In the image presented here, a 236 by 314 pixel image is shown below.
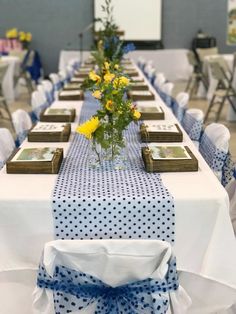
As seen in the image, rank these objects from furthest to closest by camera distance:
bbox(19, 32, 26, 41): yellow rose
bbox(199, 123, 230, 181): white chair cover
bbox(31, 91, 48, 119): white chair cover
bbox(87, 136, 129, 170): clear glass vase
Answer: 1. bbox(19, 32, 26, 41): yellow rose
2. bbox(31, 91, 48, 119): white chair cover
3. bbox(199, 123, 230, 181): white chair cover
4. bbox(87, 136, 129, 170): clear glass vase

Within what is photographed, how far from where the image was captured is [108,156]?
2.06 metres

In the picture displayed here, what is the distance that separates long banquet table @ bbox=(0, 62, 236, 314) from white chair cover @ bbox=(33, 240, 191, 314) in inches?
12.9

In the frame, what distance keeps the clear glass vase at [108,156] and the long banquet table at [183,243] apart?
345 millimetres

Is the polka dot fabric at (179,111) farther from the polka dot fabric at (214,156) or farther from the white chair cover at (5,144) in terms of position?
the white chair cover at (5,144)

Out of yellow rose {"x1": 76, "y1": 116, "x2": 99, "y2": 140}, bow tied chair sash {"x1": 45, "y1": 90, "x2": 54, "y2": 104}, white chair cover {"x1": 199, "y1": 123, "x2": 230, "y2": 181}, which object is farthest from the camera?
bow tied chair sash {"x1": 45, "y1": 90, "x2": 54, "y2": 104}

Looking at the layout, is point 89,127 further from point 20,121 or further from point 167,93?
point 167,93

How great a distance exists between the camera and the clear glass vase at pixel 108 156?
6.57 feet

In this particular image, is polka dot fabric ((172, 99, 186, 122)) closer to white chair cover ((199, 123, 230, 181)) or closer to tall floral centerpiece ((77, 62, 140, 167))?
white chair cover ((199, 123, 230, 181))

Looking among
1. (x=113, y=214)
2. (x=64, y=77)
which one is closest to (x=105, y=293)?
(x=113, y=214)

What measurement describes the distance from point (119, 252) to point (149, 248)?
8 centimetres

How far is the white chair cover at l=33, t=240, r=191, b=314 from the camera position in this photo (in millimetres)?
1321

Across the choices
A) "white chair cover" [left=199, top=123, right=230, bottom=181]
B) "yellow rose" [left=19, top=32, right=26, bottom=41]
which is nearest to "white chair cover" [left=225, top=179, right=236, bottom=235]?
"white chair cover" [left=199, top=123, right=230, bottom=181]

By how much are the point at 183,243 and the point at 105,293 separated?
372 mm

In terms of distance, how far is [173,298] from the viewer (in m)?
1.40
